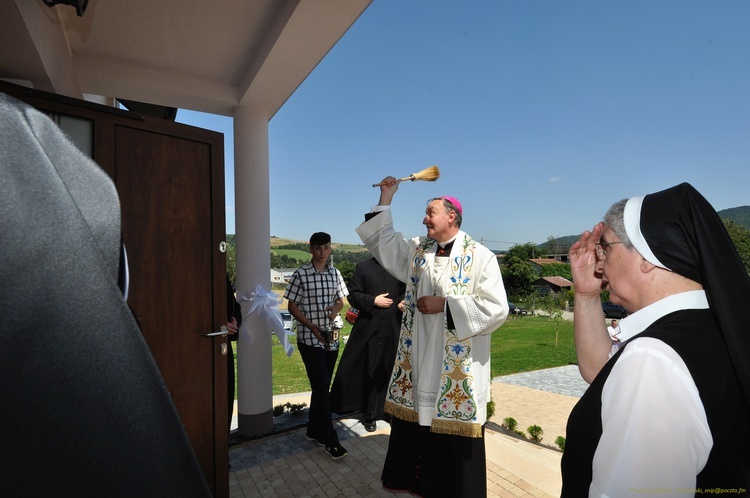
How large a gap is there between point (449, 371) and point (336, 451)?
1678 millimetres

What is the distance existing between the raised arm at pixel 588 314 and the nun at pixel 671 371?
35cm

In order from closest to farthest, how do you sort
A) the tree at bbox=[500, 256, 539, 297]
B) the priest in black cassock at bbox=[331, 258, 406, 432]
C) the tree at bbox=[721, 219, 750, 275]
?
the priest in black cassock at bbox=[331, 258, 406, 432] < the tree at bbox=[721, 219, 750, 275] < the tree at bbox=[500, 256, 539, 297]

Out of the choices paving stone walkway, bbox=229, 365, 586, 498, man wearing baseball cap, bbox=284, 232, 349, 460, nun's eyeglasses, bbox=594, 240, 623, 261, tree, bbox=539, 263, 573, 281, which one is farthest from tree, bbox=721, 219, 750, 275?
nun's eyeglasses, bbox=594, 240, 623, 261

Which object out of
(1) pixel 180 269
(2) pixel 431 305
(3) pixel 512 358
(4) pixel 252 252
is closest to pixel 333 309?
(4) pixel 252 252

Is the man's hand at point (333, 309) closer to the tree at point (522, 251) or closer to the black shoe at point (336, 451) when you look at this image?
the black shoe at point (336, 451)

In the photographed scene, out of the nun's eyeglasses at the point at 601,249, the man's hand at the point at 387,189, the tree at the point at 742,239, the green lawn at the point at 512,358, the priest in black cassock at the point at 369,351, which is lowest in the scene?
the green lawn at the point at 512,358

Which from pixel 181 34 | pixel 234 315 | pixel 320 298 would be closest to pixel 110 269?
pixel 234 315

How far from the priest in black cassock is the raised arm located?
125 inches

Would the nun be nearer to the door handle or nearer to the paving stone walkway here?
the door handle

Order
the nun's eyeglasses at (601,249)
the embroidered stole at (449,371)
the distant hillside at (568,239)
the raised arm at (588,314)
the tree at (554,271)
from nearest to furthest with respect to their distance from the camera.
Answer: the nun's eyeglasses at (601,249), the raised arm at (588,314), the embroidered stole at (449,371), the tree at (554,271), the distant hillside at (568,239)

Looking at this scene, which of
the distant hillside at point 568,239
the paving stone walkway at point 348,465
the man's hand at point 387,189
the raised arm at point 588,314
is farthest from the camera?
the distant hillside at point 568,239

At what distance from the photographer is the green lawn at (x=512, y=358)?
29.1 feet

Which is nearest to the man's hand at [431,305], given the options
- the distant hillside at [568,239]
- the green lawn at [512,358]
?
the green lawn at [512,358]

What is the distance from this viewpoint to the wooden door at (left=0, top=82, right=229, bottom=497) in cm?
271
